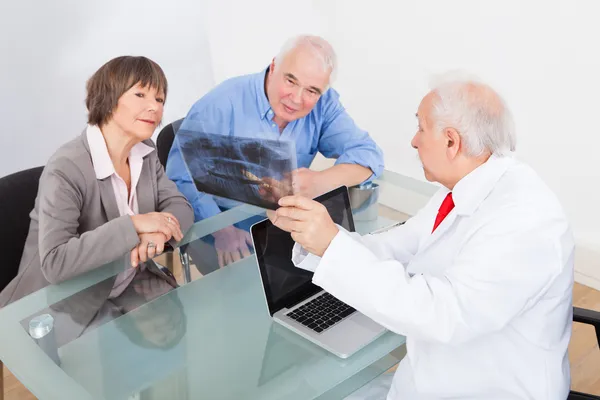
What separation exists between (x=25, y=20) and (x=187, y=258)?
200 centimetres

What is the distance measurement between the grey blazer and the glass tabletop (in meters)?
0.05

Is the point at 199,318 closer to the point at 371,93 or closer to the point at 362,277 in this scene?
the point at 362,277

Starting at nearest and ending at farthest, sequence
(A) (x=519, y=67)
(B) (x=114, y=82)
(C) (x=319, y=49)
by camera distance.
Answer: (B) (x=114, y=82) → (C) (x=319, y=49) → (A) (x=519, y=67)

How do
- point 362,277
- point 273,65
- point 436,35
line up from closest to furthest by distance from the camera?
point 362,277
point 273,65
point 436,35

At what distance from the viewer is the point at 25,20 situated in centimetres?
316

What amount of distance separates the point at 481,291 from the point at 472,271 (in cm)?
4

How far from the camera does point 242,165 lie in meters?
1.71

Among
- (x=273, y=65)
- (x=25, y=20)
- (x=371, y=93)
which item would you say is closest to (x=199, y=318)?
(x=273, y=65)

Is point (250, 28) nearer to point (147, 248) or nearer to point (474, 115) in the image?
point (147, 248)

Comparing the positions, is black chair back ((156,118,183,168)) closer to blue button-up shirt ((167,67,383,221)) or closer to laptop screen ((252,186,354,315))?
blue button-up shirt ((167,67,383,221))

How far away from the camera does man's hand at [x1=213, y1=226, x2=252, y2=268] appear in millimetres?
1867

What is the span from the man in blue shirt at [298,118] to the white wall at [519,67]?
1.57 ft

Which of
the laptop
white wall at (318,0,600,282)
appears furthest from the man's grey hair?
the laptop

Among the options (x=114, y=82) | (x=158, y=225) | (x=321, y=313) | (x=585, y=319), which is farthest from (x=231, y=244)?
(x=585, y=319)
